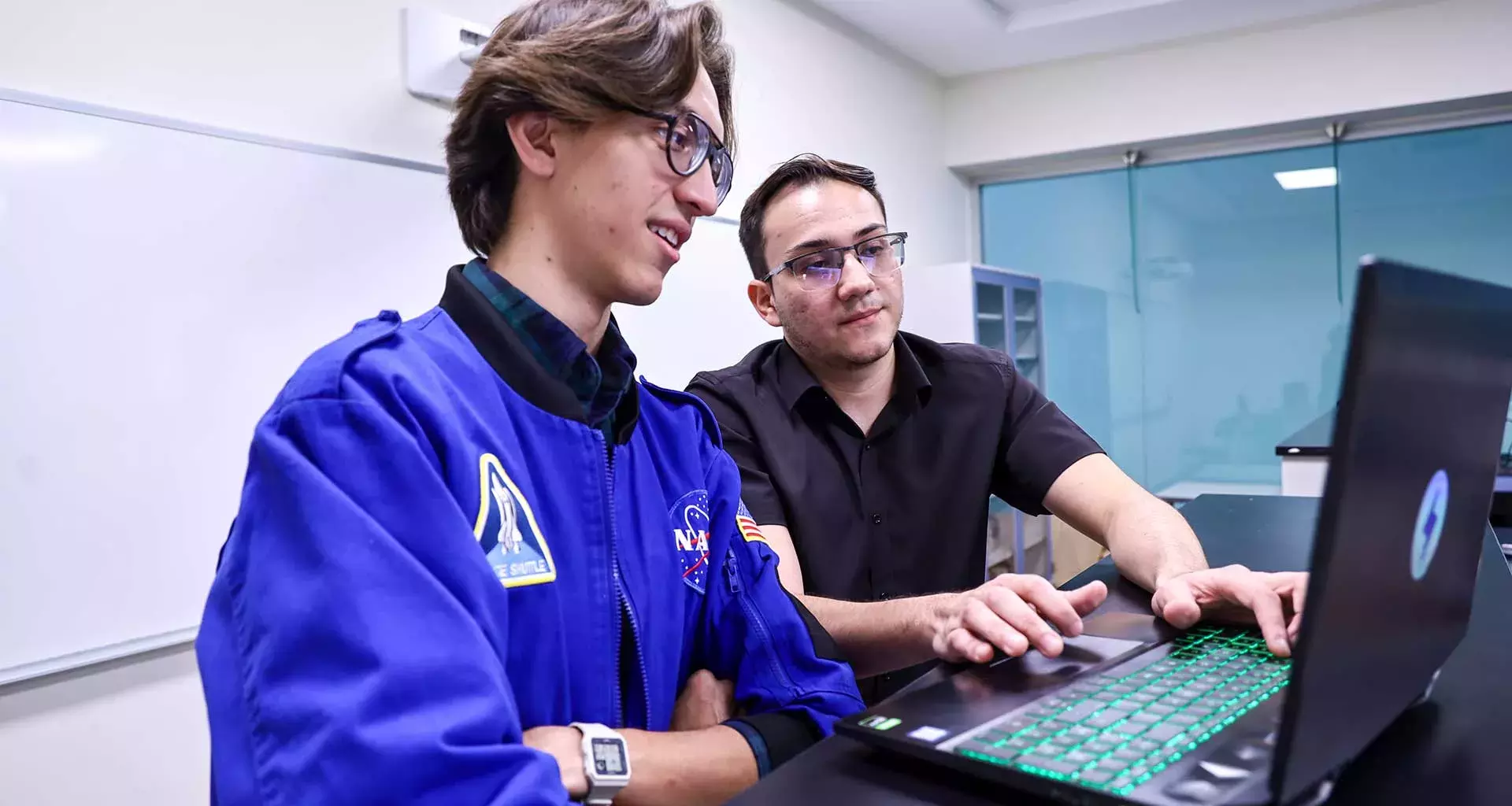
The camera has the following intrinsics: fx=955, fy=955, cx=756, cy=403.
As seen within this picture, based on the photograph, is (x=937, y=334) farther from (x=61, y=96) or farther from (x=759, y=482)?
(x=61, y=96)

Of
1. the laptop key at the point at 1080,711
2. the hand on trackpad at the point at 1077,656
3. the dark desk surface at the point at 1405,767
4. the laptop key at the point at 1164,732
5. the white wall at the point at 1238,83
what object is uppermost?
the white wall at the point at 1238,83

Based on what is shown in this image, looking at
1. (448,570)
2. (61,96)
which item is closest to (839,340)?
(448,570)

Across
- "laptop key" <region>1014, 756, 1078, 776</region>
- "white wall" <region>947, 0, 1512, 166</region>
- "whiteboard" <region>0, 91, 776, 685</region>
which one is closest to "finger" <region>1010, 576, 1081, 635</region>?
"laptop key" <region>1014, 756, 1078, 776</region>

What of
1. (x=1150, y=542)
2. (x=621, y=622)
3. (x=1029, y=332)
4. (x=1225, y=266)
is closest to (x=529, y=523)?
(x=621, y=622)

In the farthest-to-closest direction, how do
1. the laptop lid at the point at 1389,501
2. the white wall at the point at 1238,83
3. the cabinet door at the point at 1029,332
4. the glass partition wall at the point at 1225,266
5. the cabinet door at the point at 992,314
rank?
the cabinet door at the point at 1029,332
the cabinet door at the point at 992,314
the glass partition wall at the point at 1225,266
the white wall at the point at 1238,83
the laptop lid at the point at 1389,501

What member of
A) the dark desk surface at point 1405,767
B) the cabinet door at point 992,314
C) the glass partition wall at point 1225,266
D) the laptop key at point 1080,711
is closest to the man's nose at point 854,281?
the dark desk surface at point 1405,767

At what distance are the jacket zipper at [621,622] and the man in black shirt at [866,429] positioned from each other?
1.97 ft

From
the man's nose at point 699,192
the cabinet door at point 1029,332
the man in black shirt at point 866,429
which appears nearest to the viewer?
the man's nose at point 699,192

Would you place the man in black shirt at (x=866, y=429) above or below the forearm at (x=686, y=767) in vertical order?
above

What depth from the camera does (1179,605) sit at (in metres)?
0.93

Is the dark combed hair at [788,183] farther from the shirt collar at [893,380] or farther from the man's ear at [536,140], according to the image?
the man's ear at [536,140]

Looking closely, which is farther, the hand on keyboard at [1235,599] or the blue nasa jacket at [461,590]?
the hand on keyboard at [1235,599]

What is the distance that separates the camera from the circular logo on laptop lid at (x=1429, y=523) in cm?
55

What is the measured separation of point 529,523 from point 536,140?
38 centimetres
